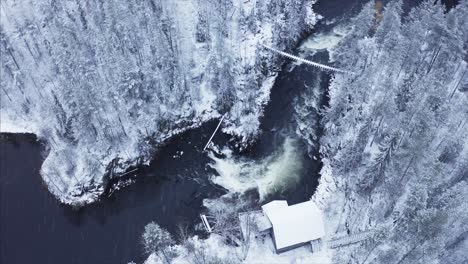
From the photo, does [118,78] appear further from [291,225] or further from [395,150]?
[395,150]

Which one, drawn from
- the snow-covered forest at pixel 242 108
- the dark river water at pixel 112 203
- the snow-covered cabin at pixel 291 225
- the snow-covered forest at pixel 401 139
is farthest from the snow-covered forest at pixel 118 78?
the snow-covered cabin at pixel 291 225

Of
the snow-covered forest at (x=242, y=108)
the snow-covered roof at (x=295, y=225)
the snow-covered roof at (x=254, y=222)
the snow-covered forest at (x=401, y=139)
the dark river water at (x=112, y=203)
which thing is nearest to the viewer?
the snow-covered forest at (x=401, y=139)

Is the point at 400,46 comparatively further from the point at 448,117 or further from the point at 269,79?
the point at 269,79

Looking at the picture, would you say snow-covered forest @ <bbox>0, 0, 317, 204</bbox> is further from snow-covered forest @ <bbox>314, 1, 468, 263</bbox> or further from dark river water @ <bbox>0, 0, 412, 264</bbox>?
snow-covered forest @ <bbox>314, 1, 468, 263</bbox>

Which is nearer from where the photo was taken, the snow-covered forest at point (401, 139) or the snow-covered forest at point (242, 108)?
the snow-covered forest at point (401, 139)

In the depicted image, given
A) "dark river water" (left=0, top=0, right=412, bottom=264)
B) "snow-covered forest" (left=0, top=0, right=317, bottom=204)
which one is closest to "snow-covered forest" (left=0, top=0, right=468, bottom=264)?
"snow-covered forest" (left=0, top=0, right=317, bottom=204)

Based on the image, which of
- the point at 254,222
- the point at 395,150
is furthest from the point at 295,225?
the point at 395,150

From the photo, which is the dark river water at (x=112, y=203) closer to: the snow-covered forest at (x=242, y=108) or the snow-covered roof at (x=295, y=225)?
the snow-covered forest at (x=242, y=108)

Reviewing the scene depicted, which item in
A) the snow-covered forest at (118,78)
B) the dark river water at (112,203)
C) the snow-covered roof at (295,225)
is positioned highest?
the snow-covered forest at (118,78)
